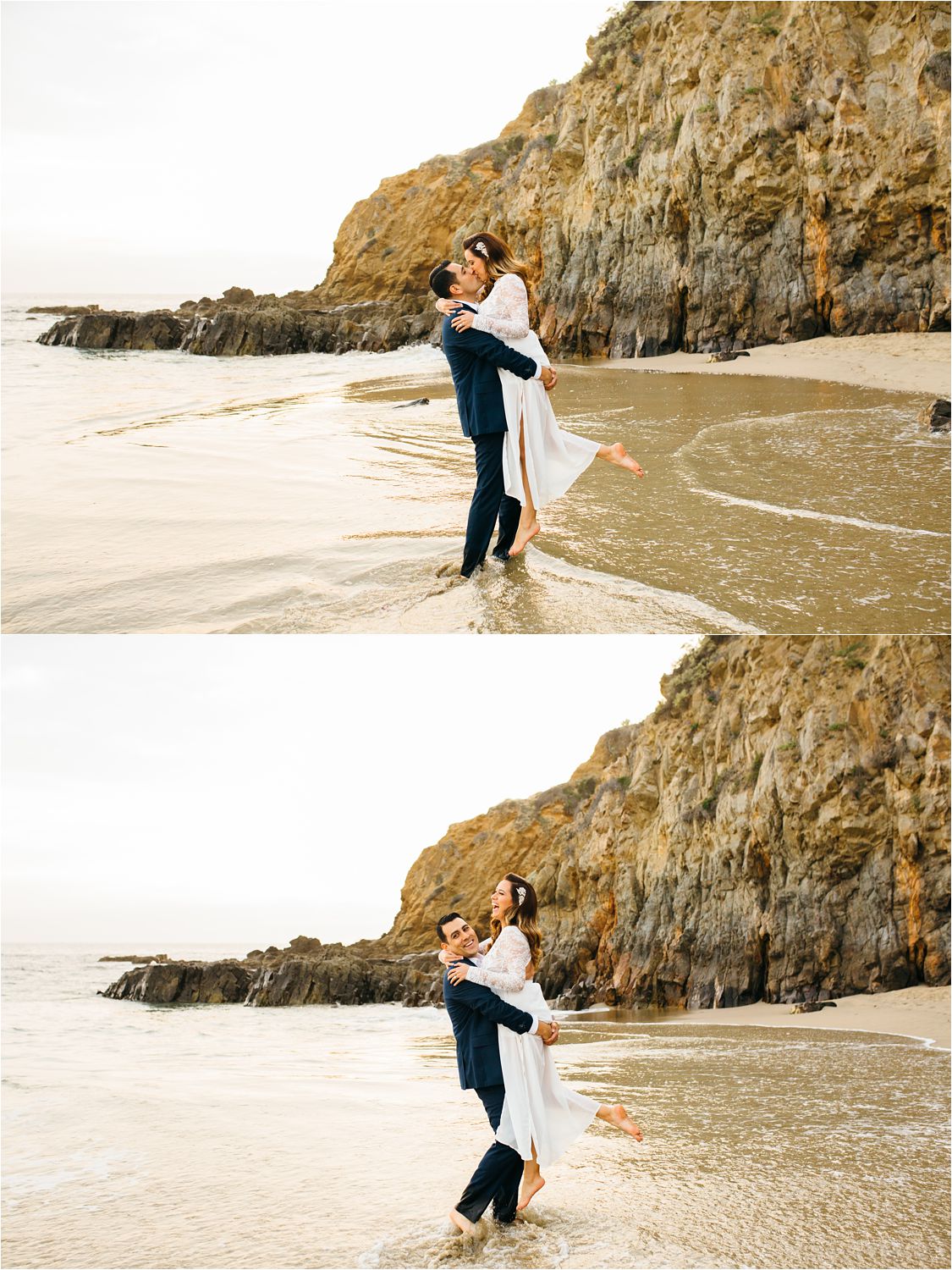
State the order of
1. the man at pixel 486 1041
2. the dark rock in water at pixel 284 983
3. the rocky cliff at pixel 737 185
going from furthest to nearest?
1. the rocky cliff at pixel 737 185
2. the dark rock in water at pixel 284 983
3. the man at pixel 486 1041

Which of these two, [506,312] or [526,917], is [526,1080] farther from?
[506,312]

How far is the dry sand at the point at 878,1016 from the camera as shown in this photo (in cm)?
1019

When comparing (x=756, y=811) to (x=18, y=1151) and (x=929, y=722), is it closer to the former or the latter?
(x=929, y=722)

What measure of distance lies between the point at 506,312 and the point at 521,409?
65 centimetres

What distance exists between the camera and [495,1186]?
14.5 ft

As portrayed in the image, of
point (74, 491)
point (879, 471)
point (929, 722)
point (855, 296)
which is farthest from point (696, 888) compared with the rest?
point (855, 296)

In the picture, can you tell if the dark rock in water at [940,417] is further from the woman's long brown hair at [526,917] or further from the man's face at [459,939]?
the man's face at [459,939]

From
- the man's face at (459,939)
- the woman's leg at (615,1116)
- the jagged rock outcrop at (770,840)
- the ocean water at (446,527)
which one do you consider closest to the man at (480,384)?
the ocean water at (446,527)

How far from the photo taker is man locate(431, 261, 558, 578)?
21.0 ft

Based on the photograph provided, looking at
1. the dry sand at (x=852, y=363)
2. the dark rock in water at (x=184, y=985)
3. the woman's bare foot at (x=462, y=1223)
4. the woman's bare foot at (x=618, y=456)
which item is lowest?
the dark rock in water at (x=184, y=985)

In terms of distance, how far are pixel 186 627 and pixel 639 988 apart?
1225 cm

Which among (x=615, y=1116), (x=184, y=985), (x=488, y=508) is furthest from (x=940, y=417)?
(x=184, y=985)

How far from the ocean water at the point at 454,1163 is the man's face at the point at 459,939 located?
112cm

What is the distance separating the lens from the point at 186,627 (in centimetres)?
665
